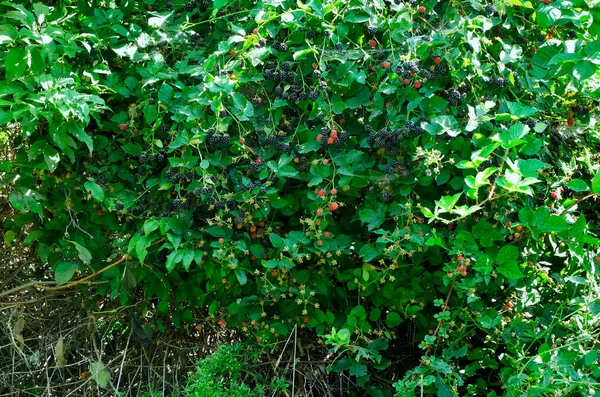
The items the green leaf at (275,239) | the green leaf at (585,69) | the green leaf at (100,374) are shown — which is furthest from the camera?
the green leaf at (100,374)

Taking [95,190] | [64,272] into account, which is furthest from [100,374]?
[95,190]

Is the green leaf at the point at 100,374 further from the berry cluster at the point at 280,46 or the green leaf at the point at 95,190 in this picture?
the berry cluster at the point at 280,46

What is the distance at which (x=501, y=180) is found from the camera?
2182mm

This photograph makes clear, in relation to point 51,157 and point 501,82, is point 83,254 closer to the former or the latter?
point 51,157

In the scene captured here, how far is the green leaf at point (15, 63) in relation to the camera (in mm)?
2387

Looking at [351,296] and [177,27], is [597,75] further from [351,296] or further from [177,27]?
[177,27]

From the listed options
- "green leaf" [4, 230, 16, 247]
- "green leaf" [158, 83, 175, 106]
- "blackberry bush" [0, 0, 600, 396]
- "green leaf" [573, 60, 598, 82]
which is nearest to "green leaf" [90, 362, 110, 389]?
"blackberry bush" [0, 0, 600, 396]

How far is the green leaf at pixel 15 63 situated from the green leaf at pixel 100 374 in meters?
1.10

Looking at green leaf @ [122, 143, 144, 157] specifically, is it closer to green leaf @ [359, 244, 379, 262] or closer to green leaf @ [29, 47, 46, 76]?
green leaf @ [29, 47, 46, 76]

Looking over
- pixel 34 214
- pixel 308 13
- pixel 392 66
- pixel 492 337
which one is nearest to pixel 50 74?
pixel 34 214

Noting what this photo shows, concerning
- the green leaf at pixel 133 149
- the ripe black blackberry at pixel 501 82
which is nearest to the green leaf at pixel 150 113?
the green leaf at pixel 133 149

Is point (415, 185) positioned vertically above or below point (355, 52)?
below

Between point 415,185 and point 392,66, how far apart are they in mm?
406

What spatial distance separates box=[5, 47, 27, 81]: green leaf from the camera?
7.83ft
